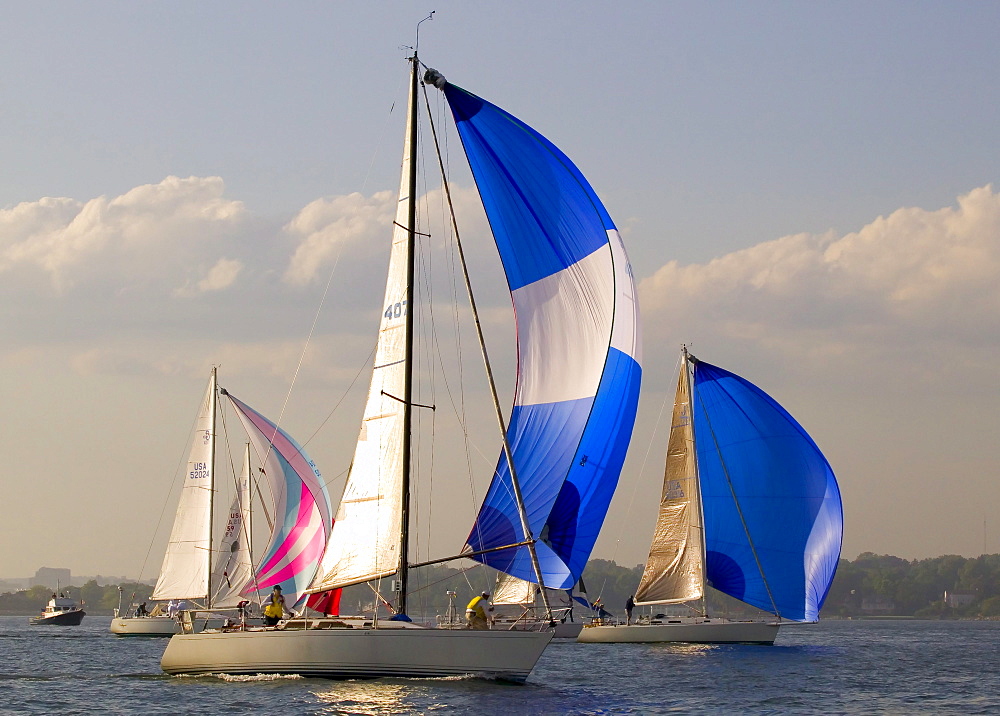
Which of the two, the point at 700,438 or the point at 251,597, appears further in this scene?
the point at 251,597

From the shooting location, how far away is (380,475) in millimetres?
26391

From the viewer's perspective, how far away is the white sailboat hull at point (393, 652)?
23766 millimetres

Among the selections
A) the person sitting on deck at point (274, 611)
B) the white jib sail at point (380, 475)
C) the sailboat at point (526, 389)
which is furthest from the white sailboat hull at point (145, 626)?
the white jib sail at point (380, 475)

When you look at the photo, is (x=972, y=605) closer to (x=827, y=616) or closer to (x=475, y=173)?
(x=827, y=616)

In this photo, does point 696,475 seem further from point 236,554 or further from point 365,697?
point 365,697

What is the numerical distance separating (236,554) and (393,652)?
2907 cm

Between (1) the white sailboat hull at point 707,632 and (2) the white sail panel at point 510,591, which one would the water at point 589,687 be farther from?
(2) the white sail panel at point 510,591

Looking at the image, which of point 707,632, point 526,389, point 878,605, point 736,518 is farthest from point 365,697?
point 878,605

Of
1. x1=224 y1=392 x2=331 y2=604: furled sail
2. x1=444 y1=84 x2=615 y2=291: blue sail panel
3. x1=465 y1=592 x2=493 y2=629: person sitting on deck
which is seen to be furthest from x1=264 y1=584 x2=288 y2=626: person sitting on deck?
x1=224 y1=392 x2=331 y2=604: furled sail

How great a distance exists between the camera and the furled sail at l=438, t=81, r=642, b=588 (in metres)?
26.5

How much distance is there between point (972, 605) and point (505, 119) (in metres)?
147

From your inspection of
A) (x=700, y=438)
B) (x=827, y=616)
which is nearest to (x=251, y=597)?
(x=700, y=438)

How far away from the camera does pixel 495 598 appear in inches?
1826

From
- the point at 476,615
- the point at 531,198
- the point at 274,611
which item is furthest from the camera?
the point at 531,198
